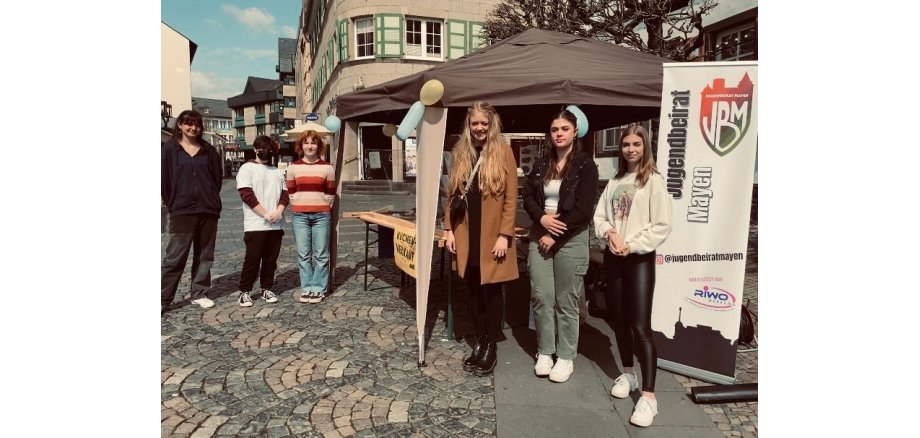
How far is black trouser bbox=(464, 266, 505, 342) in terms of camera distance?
348 centimetres

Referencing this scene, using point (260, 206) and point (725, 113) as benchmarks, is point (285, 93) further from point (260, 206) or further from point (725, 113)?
point (725, 113)

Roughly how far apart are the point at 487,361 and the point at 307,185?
9.05 feet

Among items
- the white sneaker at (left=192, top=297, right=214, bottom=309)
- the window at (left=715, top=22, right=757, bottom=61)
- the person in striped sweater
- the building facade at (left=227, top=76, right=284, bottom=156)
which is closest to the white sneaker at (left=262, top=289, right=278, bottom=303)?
the person in striped sweater

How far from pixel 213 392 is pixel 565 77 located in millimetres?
3269

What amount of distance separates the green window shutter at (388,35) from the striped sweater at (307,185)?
17340mm

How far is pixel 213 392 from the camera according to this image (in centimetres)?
330

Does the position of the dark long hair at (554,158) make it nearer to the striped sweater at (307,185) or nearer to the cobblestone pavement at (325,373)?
the cobblestone pavement at (325,373)

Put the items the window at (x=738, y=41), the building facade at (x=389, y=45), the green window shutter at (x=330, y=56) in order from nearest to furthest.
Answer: the window at (x=738, y=41), the building facade at (x=389, y=45), the green window shutter at (x=330, y=56)

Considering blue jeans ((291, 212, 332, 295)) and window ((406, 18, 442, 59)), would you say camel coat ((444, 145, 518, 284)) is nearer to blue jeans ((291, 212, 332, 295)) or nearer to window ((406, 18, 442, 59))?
blue jeans ((291, 212, 332, 295))

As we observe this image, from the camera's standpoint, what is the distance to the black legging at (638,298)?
2.85 meters

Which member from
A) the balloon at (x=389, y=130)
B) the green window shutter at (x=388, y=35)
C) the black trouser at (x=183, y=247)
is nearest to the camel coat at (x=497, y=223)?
the black trouser at (x=183, y=247)

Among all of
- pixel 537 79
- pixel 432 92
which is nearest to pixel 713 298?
pixel 537 79

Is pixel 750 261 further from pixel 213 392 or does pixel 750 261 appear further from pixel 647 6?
pixel 213 392

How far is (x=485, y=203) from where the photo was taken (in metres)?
3.31
